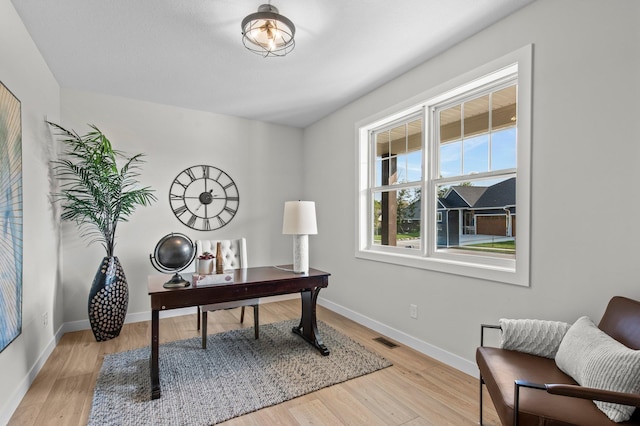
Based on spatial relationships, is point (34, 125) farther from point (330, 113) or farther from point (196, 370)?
point (330, 113)

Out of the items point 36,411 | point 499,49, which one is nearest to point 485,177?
point 499,49

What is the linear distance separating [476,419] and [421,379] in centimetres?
49

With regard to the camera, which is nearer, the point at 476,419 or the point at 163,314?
the point at 476,419

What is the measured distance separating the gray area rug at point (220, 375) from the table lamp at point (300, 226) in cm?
78

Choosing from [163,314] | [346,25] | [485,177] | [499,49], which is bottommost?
[163,314]

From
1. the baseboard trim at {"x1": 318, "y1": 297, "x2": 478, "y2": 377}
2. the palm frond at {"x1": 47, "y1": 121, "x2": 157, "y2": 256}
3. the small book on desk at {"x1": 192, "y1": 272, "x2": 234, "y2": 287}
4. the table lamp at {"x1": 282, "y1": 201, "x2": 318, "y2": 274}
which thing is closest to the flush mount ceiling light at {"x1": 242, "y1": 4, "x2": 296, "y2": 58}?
the table lamp at {"x1": 282, "y1": 201, "x2": 318, "y2": 274}

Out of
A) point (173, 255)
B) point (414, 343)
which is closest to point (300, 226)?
point (173, 255)

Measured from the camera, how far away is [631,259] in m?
1.60

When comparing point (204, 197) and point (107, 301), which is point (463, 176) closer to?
point (204, 197)

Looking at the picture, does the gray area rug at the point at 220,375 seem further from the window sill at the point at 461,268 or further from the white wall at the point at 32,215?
the window sill at the point at 461,268

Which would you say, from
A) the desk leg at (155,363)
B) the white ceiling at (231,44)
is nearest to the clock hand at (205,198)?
the white ceiling at (231,44)

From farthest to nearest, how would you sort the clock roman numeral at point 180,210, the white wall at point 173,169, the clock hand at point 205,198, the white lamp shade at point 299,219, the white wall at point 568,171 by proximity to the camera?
the clock hand at point 205,198
the clock roman numeral at point 180,210
the white wall at point 173,169
the white lamp shade at point 299,219
the white wall at point 568,171

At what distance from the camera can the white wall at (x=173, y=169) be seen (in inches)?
131

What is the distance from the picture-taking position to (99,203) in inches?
118
